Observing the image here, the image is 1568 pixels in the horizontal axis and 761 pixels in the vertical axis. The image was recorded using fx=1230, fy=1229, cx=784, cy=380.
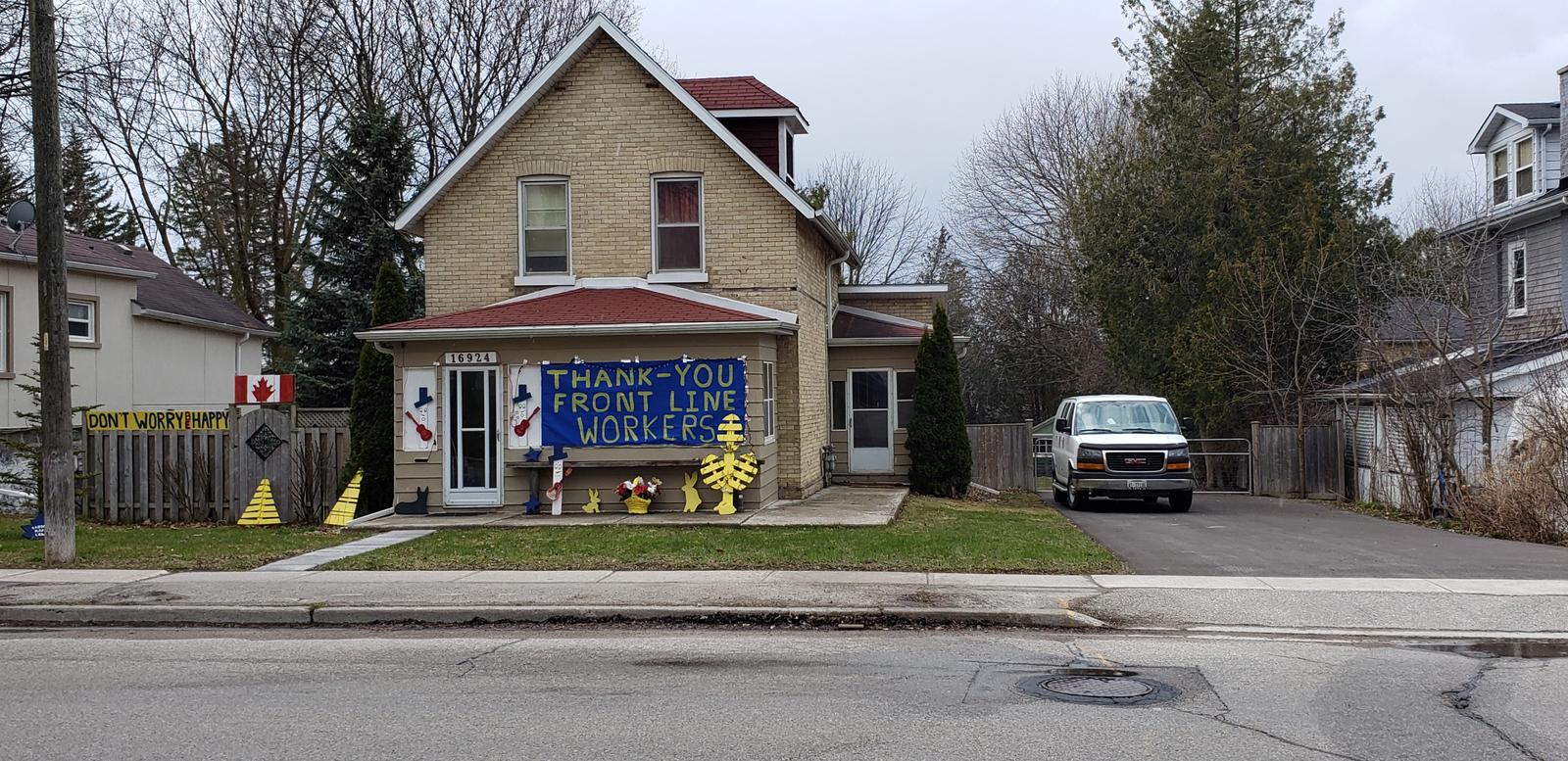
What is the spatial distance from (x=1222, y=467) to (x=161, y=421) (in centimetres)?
2301

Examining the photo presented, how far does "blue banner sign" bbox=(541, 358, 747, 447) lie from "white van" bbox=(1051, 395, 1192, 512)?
744 centimetres

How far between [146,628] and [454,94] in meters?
28.3

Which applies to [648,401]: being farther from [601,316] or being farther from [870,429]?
[870,429]

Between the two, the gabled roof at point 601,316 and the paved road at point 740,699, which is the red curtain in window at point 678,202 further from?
the paved road at point 740,699

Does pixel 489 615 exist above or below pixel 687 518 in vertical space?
below

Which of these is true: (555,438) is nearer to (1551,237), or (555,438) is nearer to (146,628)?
(146,628)

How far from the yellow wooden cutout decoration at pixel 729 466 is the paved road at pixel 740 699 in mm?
7594

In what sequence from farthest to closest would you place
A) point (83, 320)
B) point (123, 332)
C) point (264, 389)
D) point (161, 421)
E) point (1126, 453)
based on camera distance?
point (123, 332), point (83, 320), point (1126, 453), point (161, 421), point (264, 389)

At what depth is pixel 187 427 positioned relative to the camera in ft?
62.7

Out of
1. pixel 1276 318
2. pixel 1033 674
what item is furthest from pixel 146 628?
pixel 1276 318

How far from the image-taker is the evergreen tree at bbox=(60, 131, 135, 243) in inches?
1555

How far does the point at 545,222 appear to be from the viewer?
2022cm

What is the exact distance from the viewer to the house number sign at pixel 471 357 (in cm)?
1780

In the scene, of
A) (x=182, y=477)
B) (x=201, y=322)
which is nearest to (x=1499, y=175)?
(x=182, y=477)
